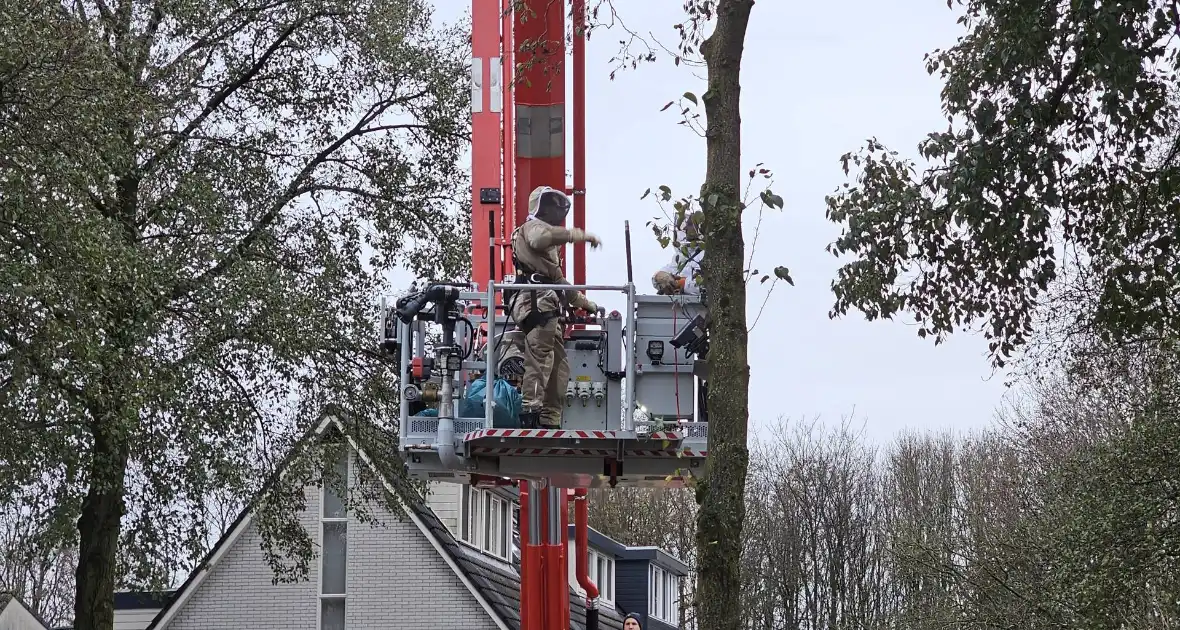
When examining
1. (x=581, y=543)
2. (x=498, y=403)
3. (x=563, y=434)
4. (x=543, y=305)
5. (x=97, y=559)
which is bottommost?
(x=97, y=559)

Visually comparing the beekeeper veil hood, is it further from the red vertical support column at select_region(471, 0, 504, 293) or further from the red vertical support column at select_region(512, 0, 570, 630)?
the red vertical support column at select_region(471, 0, 504, 293)

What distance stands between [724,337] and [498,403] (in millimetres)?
2838

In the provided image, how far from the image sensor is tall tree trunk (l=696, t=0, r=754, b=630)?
9.41 m

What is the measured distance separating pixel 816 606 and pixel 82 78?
44.5 meters

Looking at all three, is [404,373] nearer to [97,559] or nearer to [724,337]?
[724,337]

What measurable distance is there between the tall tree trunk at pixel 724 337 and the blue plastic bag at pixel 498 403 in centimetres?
272

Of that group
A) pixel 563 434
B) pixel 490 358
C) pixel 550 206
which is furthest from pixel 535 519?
pixel 550 206

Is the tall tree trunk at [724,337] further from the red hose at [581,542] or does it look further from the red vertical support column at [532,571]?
the red hose at [581,542]

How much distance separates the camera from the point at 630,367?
1223cm

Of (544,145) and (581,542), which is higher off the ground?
(544,145)

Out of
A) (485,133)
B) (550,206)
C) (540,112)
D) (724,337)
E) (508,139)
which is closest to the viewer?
(724,337)

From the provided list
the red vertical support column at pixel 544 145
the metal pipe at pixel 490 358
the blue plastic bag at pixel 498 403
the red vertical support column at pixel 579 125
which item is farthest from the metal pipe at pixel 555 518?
the red vertical support column at pixel 579 125

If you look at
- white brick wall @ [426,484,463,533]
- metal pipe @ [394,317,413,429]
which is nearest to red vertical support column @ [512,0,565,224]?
metal pipe @ [394,317,413,429]

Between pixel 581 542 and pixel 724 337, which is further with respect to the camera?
pixel 581 542
